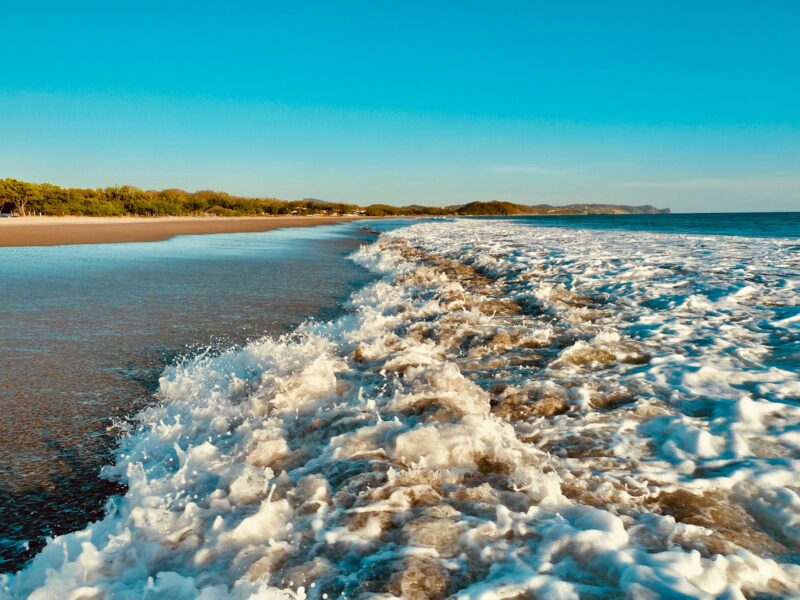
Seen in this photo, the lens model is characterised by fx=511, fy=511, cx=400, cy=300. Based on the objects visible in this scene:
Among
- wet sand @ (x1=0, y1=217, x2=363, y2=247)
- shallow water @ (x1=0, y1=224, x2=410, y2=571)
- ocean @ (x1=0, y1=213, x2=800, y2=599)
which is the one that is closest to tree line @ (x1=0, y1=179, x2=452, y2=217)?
wet sand @ (x1=0, y1=217, x2=363, y2=247)

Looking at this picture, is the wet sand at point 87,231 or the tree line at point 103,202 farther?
the tree line at point 103,202

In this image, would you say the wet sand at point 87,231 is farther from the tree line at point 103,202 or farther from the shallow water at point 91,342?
the tree line at point 103,202

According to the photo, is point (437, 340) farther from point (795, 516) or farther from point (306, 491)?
point (795, 516)

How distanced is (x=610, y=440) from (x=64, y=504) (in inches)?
139

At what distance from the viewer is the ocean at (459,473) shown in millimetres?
2275

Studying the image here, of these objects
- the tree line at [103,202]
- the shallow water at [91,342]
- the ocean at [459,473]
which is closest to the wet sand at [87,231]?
the shallow water at [91,342]

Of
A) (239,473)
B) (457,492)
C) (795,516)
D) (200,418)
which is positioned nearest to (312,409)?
(200,418)

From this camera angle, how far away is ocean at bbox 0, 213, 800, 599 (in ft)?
7.47

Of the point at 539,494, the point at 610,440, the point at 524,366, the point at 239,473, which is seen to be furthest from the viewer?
the point at 524,366

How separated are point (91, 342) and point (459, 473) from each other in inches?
215

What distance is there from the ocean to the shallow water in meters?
0.29

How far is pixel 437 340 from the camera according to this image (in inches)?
257

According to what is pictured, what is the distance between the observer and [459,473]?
3.18m

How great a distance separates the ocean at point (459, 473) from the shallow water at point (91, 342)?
286mm
